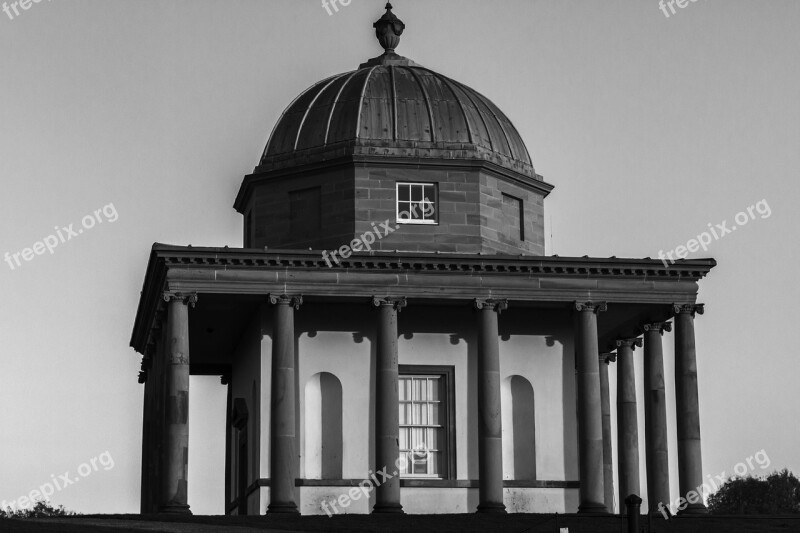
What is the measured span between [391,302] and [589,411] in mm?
6248

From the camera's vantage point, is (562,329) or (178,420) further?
(562,329)

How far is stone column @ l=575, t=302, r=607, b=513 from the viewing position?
45062 mm

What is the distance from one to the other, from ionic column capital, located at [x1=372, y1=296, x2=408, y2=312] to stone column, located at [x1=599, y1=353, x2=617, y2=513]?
28.7 ft

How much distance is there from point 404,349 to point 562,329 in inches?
195

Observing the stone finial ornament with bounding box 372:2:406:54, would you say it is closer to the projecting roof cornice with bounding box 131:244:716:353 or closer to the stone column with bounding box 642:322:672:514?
the projecting roof cornice with bounding box 131:244:716:353

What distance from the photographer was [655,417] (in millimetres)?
48312

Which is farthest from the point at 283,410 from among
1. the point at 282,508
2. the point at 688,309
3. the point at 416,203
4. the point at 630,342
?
the point at 630,342

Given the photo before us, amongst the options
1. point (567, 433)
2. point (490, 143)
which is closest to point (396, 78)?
point (490, 143)

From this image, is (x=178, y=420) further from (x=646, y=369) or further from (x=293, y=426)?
(x=646, y=369)

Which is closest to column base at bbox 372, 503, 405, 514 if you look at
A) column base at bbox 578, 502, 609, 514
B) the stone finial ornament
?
column base at bbox 578, 502, 609, 514

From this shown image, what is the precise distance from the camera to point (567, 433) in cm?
4888

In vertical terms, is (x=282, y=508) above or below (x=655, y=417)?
below

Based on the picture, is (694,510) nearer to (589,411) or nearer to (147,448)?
(589,411)

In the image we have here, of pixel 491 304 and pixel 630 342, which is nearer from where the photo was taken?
pixel 491 304
